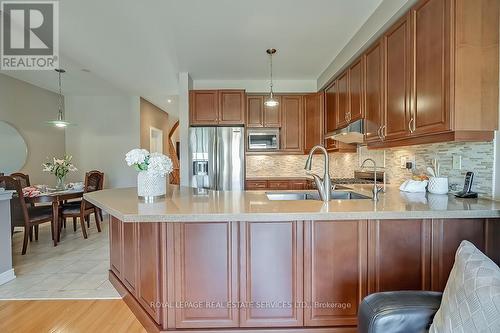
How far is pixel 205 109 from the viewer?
177 inches

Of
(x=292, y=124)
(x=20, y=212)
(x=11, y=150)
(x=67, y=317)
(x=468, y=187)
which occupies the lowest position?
(x=67, y=317)

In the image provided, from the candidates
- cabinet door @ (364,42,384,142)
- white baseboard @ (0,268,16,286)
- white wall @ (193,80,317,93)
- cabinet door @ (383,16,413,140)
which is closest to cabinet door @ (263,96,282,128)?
white wall @ (193,80,317,93)

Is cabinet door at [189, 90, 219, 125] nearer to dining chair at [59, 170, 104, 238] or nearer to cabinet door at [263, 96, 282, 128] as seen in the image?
cabinet door at [263, 96, 282, 128]

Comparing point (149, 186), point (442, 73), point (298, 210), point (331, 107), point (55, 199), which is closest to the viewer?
point (298, 210)

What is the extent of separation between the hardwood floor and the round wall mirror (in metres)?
3.10

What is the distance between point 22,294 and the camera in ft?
7.93

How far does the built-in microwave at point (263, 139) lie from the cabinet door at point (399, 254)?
10.3 feet

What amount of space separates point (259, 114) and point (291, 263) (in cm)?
334

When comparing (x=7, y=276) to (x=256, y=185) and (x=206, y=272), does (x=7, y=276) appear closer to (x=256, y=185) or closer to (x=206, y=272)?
(x=206, y=272)

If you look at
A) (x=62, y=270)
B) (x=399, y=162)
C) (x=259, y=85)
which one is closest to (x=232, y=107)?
(x=259, y=85)

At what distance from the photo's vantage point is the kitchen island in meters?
1.67

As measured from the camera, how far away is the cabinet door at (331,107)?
152 inches

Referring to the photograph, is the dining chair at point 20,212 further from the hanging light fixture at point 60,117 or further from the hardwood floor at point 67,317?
the hardwood floor at point 67,317

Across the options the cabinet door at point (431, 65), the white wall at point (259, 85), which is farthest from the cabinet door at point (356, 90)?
the white wall at point (259, 85)
